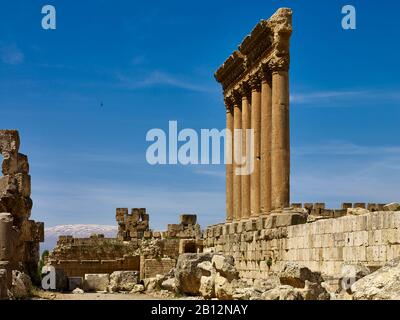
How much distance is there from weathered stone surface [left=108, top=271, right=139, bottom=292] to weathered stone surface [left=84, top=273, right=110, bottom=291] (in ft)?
1.64

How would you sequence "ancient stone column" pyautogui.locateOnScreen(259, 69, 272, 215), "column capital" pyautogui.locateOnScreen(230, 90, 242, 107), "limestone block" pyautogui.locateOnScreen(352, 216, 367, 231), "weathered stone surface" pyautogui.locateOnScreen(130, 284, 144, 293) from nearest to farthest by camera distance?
"limestone block" pyautogui.locateOnScreen(352, 216, 367, 231) → "ancient stone column" pyautogui.locateOnScreen(259, 69, 272, 215) → "weathered stone surface" pyautogui.locateOnScreen(130, 284, 144, 293) → "column capital" pyautogui.locateOnScreen(230, 90, 242, 107)

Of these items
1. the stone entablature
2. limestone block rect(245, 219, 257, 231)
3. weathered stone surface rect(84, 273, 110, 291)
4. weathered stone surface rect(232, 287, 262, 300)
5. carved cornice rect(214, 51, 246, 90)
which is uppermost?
carved cornice rect(214, 51, 246, 90)

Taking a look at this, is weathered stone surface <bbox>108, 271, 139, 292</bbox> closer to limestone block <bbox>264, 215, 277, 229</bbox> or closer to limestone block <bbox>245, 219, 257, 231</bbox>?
limestone block <bbox>245, 219, 257, 231</bbox>

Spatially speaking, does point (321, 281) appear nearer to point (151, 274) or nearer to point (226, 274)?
point (226, 274)

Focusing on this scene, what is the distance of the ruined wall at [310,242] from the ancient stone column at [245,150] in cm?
87

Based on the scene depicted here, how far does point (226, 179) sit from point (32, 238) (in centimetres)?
967

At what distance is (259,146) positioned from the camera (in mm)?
28891

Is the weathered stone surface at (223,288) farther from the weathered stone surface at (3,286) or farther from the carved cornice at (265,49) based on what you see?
the carved cornice at (265,49)

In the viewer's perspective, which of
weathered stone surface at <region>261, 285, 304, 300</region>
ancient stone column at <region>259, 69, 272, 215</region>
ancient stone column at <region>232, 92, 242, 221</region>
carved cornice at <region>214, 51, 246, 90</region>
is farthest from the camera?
ancient stone column at <region>232, 92, 242, 221</region>

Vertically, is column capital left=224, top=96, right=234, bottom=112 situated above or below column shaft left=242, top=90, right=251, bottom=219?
above

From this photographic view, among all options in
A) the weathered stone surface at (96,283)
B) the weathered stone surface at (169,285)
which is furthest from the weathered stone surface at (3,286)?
the weathered stone surface at (96,283)

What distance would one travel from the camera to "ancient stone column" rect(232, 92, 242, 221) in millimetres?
31531

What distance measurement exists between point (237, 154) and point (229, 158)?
126 centimetres

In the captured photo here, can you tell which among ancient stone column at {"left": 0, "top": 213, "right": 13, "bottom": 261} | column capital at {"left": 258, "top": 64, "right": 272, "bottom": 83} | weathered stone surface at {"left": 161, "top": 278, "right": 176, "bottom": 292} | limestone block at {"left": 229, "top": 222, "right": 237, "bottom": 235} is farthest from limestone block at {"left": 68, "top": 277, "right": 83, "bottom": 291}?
column capital at {"left": 258, "top": 64, "right": 272, "bottom": 83}
